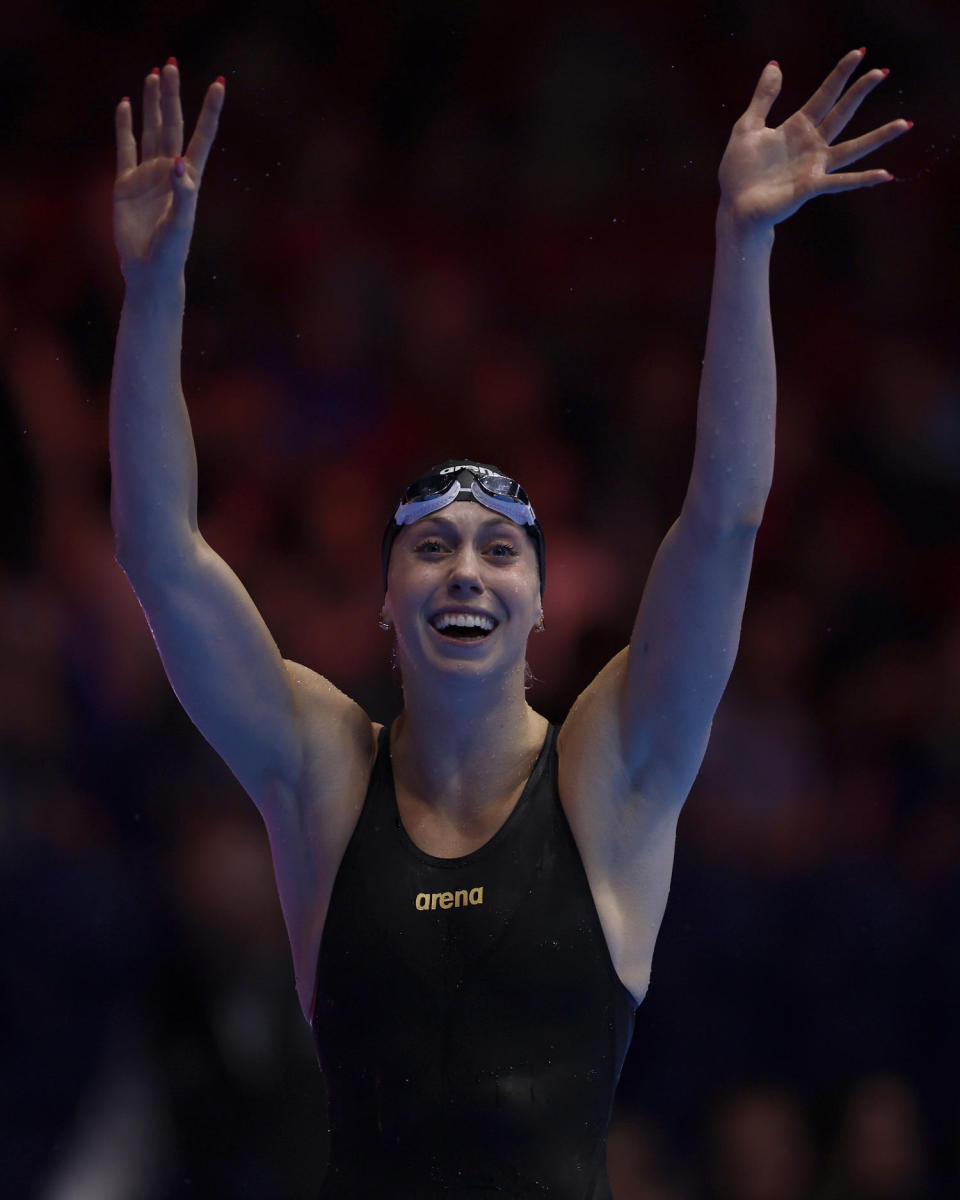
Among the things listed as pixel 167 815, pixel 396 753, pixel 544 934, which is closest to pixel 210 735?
pixel 396 753

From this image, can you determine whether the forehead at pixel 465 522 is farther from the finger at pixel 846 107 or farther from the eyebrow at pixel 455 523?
the finger at pixel 846 107

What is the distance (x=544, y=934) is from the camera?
2.05 m

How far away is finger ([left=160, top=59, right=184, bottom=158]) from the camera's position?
1.89 meters

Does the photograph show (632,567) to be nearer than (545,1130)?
No

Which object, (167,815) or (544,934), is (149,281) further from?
(167,815)

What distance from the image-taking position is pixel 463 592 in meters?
2.18

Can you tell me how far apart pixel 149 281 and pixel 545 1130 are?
1321 mm

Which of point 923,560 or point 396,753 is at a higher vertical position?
point 923,560

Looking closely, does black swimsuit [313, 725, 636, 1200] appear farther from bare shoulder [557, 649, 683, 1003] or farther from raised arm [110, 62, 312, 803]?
raised arm [110, 62, 312, 803]

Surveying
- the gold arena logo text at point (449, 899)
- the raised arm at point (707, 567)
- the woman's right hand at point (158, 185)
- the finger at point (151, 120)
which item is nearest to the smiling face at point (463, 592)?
the raised arm at point (707, 567)

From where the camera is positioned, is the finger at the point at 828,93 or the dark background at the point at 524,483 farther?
the dark background at the point at 524,483

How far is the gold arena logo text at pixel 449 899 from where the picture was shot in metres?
2.07

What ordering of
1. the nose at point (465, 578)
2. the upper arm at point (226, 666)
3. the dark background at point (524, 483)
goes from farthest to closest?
the dark background at point (524, 483), the nose at point (465, 578), the upper arm at point (226, 666)

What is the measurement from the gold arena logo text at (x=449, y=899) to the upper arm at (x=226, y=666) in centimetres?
31
